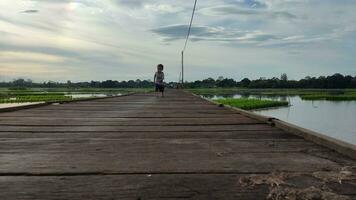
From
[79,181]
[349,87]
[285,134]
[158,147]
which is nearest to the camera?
[79,181]

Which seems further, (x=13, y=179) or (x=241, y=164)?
(x=241, y=164)

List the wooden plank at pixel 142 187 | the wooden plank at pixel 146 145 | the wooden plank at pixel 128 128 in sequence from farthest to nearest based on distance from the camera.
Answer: the wooden plank at pixel 128 128
the wooden plank at pixel 146 145
the wooden plank at pixel 142 187

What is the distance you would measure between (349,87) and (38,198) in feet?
425

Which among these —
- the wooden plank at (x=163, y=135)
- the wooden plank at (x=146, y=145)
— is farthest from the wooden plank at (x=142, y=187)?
the wooden plank at (x=163, y=135)

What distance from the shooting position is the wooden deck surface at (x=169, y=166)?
7.50 feet

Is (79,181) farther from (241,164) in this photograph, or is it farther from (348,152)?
(348,152)

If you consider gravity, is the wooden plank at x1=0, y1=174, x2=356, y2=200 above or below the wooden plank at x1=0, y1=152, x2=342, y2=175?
below

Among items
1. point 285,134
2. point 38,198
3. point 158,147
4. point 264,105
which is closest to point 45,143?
point 158,147

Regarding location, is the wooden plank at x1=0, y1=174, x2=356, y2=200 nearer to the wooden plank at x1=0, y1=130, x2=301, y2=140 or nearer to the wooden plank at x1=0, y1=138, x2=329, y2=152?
the wooden plank at x1=0, y1=138, x2=329, y2=152

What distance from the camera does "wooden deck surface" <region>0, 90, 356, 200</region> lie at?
229 cm

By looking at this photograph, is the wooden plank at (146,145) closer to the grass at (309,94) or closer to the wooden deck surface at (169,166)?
the wooden deck surface at (169,166)

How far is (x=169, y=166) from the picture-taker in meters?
2.95

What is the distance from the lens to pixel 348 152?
325cm

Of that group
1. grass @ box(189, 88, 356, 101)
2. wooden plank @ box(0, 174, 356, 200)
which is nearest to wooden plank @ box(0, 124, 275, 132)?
wooden plank @ box(0, 174, 356, 200)
